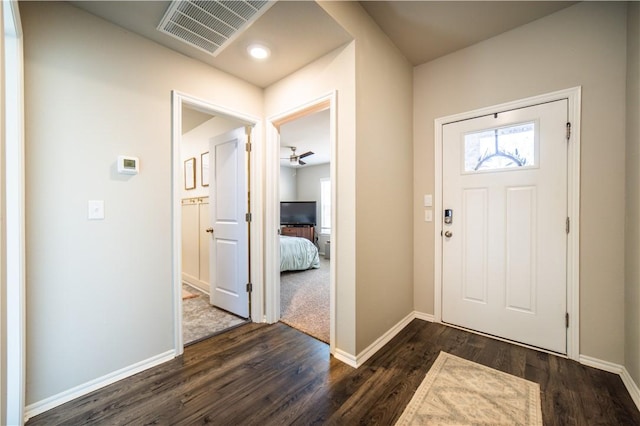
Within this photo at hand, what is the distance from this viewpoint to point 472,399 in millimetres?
1553

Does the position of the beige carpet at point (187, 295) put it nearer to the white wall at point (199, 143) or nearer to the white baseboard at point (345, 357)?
the white wall at point (199, 143)

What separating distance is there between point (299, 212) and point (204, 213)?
12.2 ft

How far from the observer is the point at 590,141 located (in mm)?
1872

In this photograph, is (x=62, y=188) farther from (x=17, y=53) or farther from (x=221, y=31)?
(x=221, y=31)

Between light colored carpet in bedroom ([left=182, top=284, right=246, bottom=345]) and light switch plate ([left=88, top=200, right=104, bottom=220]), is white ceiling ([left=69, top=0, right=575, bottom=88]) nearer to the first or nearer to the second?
light switch plate ([left=88, top=200, right=104, bottom=220])

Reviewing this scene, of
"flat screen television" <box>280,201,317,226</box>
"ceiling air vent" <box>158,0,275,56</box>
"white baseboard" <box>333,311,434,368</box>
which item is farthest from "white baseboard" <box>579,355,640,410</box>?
"flat screen television" <box>280,201,317,226</box>

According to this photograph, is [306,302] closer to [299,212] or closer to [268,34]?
[268,34]

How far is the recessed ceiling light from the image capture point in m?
2.01

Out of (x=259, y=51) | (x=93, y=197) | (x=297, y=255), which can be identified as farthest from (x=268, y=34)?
(x=297, y=255)

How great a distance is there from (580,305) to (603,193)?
0.82 m

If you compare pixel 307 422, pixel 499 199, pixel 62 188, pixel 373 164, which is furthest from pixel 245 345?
pixel 499 199

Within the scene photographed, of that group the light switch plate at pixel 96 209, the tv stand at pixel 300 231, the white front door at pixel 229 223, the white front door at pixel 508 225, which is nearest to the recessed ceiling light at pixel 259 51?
the white front door at pixel 229 223

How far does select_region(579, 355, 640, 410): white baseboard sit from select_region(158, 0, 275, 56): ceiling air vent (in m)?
3.13

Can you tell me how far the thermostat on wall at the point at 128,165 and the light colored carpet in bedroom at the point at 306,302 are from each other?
6.14 ft
